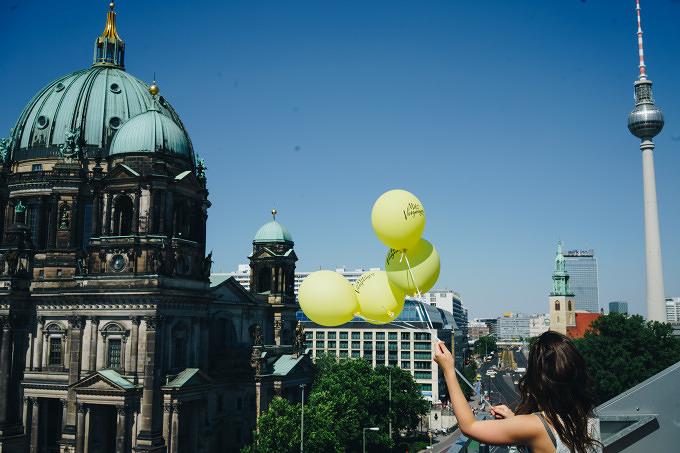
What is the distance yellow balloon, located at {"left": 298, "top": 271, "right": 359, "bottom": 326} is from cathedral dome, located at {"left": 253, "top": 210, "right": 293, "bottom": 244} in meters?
66.6

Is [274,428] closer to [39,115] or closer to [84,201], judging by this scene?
[84,201]

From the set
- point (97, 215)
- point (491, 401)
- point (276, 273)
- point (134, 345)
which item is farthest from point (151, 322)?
point (491, 401)

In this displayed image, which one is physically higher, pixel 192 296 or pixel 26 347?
pixel 192 296

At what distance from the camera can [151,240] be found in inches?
2167

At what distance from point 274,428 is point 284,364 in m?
21.9

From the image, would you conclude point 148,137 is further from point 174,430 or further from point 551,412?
point 551,412

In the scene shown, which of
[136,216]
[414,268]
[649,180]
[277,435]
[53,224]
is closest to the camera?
[414,268]

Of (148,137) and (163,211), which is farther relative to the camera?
(148,137)

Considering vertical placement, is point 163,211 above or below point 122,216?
above

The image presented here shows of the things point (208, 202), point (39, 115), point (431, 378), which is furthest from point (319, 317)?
point (431, 378)

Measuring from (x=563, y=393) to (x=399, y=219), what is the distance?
9966 millimetres

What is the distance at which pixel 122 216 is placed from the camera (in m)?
57.8

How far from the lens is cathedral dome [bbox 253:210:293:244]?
8430 centimetres

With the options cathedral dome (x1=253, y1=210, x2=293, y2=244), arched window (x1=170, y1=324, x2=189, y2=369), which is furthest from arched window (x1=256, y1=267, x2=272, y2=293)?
arched window (x1=170, y1=324, x2=189, y2=369)
